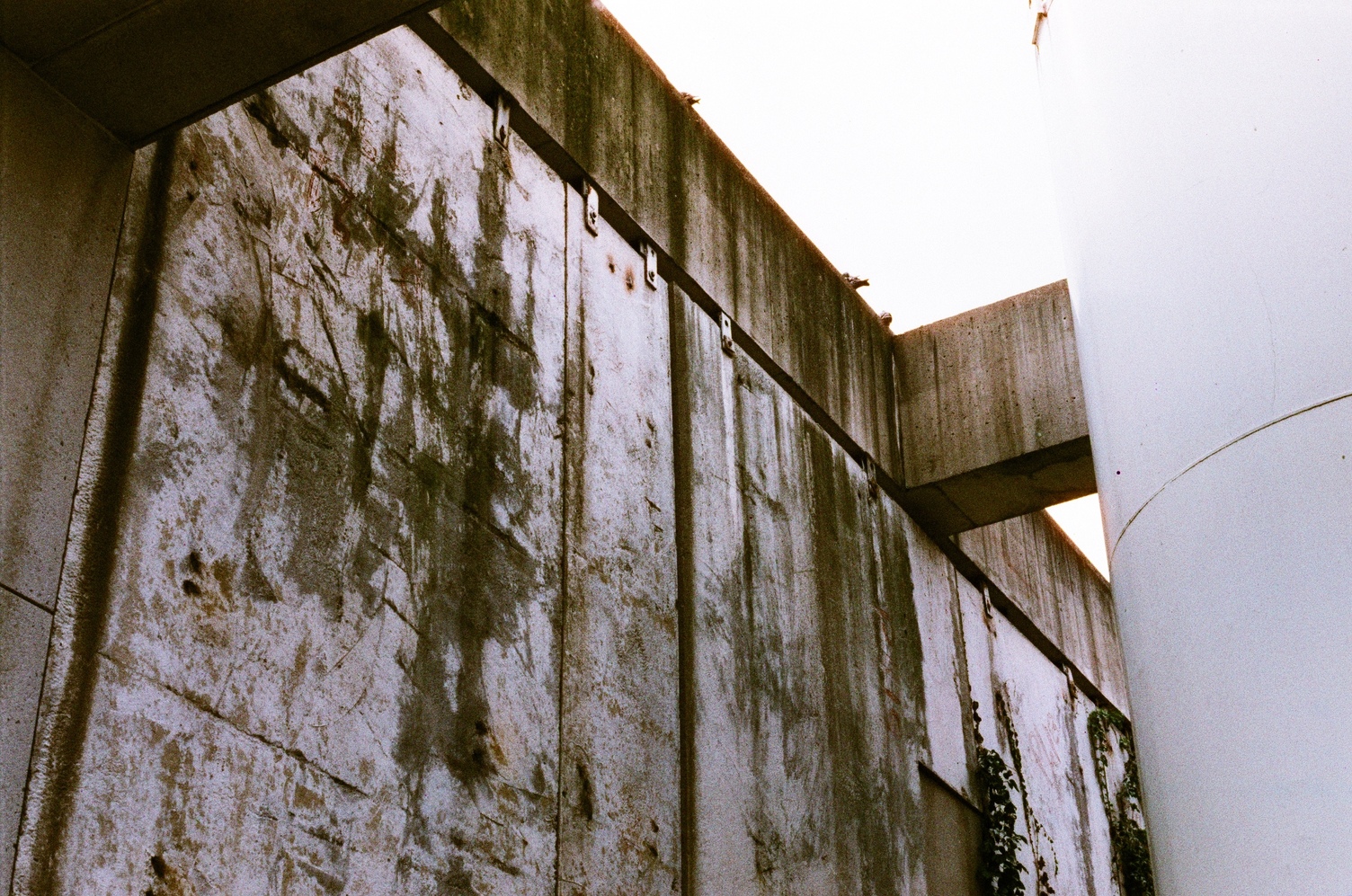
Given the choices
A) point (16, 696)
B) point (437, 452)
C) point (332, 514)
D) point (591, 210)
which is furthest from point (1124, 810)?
point (16, 696)

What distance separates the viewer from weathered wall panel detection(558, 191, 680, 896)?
5984 mm

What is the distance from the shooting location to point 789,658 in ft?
25.6

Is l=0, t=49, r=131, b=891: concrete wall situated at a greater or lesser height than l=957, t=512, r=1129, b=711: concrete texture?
lesser

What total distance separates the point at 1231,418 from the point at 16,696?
3.85 metres

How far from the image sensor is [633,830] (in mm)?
6156

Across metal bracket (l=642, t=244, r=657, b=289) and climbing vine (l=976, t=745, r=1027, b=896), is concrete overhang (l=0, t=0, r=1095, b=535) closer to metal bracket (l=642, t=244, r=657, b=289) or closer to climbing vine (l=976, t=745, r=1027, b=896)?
metal bracket (l=642, t=244, r=657, b=289)

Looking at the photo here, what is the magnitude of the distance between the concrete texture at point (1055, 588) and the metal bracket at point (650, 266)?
147 inches

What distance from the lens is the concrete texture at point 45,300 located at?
4.00 m

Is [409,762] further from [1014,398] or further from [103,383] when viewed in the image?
[1014,398]

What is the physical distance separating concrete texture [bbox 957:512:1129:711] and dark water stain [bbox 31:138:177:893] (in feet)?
22.6

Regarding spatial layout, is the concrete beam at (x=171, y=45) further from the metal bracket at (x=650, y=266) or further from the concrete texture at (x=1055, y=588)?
the concrete texture at (x=1055, y=588)

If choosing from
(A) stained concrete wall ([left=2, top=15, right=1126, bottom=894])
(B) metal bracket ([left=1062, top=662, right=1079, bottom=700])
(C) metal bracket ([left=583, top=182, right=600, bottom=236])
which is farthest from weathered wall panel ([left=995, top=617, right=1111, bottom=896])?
(C) metal bracket ([left=583, top=182, right=600, bottom=236])

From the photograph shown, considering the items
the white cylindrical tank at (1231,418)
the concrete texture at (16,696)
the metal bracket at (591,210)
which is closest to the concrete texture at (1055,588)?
the metal bracket at (591,210)

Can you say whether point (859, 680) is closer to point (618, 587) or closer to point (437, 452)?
point (618, 587)
